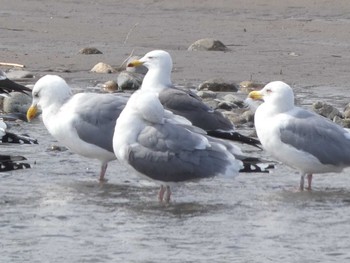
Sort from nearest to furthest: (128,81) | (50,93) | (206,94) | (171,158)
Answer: (171,158) < (50,93) < (206,94) < (128,81)

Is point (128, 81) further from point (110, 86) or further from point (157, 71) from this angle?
point (157, 71)

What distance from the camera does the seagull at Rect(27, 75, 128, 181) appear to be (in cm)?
946

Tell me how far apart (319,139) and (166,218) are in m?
1.73

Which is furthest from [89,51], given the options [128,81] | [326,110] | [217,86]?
[326,110]

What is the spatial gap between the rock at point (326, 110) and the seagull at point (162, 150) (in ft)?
11.5

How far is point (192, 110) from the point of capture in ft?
34.1

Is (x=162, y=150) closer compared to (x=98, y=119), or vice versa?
(x=162, y=150)

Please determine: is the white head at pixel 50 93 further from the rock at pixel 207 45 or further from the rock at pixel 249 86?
the rock at pixel 207 45

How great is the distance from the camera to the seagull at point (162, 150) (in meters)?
8.59

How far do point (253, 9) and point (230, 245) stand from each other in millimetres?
12761

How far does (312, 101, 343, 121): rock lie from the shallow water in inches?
81.3

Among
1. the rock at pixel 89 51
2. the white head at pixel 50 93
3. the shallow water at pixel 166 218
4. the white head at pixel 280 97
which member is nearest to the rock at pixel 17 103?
the shallow water at pixel 166 218

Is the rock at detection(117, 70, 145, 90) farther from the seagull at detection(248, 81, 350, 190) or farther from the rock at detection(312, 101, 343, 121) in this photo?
the seagull at detection(248, 81, 350, 190)

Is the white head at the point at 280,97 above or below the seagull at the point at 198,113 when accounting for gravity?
above
